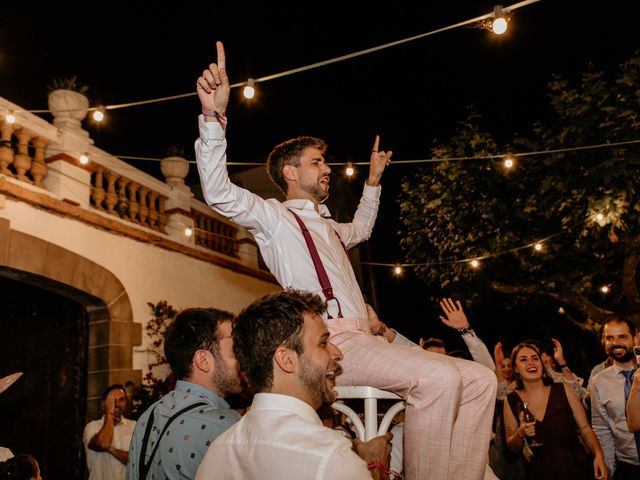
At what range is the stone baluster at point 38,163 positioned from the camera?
6.34 metres

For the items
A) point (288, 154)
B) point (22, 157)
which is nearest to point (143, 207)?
point (22, 157)

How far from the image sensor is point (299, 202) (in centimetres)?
292

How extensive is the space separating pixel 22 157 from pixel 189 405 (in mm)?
4875

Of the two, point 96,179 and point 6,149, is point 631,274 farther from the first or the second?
point 6,149

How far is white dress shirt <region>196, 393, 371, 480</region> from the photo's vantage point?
145cm

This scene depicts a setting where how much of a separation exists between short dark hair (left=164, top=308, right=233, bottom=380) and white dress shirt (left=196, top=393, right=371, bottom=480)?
39.2 inches

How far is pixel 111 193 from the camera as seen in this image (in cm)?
739

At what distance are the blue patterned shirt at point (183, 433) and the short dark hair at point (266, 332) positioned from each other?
23.3 inches

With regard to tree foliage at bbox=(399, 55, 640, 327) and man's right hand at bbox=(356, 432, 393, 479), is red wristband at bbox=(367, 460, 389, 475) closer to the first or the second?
man's right hand at bbox=(356, 432, 393, 479)

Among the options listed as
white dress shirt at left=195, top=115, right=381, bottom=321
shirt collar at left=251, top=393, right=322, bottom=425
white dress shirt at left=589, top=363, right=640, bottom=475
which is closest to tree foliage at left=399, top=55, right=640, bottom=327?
white dress shirt at left=589, top=363, right=640, bottom=475

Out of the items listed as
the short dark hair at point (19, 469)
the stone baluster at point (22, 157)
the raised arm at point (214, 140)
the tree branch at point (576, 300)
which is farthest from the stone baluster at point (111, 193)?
the tree branch at point (576, 300)

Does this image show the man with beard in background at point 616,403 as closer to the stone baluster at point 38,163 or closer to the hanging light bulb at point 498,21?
the hanging light bulb at point 498,21

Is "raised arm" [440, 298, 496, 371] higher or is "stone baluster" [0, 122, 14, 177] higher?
"stone baluster" [0, 122, 14, 177]

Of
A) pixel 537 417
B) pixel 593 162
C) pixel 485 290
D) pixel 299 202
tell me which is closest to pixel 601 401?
pixel 537 417
